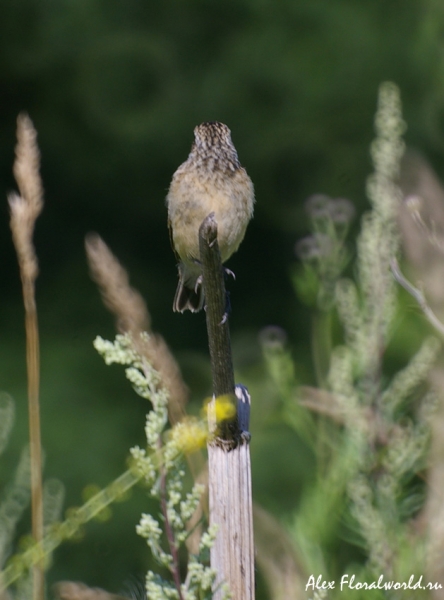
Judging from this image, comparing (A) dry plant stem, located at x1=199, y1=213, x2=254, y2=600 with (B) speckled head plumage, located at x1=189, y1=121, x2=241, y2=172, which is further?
(B) speckled head plumage, located at x1=189, y1=121, x2=241, y2=172

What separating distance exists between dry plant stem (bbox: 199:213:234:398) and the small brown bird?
3.29 feet

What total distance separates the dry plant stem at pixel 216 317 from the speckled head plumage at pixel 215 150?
1.08 meters

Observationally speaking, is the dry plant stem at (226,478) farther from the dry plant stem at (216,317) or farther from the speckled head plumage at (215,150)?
the speckled head plumage at (215,150)

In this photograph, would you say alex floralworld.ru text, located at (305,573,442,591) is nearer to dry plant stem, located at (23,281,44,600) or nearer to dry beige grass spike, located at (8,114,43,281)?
dry plant stem, located at (23,281,44,600)

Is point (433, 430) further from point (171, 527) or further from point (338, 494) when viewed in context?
point (171, 527)

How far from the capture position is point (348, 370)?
1.49m

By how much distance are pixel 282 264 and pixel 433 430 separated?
311cm

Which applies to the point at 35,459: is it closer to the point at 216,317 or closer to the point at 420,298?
the point at 216,317

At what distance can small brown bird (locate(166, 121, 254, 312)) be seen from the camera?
2.10m

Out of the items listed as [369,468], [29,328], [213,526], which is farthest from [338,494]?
[213,526]

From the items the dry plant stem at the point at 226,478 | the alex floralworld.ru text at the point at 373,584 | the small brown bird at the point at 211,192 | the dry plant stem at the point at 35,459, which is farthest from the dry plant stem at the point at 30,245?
the small brown bird at the point at 211,192

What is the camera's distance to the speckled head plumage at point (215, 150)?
214 cm

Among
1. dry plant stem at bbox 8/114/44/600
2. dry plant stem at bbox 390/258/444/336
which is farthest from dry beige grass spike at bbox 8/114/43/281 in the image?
dry plant stem at bbox 390/258/444/336

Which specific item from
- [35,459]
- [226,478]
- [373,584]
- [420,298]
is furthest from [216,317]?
[373,584]
